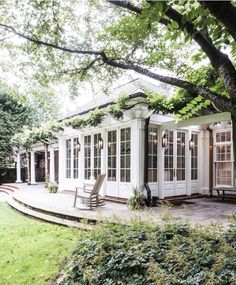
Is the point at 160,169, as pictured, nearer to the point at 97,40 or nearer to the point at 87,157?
the point at 87,157

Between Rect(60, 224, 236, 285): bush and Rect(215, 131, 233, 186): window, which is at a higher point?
Rect(215, 131, 233, 186): window

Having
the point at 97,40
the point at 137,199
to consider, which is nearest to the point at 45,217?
the point at 137,199

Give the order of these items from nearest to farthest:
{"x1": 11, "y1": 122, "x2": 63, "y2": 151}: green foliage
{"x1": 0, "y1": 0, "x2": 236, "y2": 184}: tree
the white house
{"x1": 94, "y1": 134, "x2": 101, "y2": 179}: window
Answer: {"x1": 0, "y1": 0, "x2": 236, "y2": 184}: tree, the white house, {"x1": 94, "y1": 134, "x2": 101, "y2": 179}: window, {"x1": 11, "y1": 122, "x2": 63, "y2": 151}: green foliage

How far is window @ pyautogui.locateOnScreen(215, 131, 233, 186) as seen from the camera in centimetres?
1074

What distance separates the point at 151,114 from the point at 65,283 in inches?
245

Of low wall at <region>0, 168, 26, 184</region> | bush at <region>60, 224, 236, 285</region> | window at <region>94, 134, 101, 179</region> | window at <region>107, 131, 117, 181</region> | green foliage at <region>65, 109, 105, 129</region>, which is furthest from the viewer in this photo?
low wall at <region>0, 168, 26, 184</region>

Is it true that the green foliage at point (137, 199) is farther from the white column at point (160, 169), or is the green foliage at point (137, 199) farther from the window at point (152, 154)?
the white column at point (160, 169)

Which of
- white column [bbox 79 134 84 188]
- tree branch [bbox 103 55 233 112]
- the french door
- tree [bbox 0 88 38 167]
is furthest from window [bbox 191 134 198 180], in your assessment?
tree [bbox 0 88 38 167]

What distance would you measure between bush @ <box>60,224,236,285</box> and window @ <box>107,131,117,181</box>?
630 cm

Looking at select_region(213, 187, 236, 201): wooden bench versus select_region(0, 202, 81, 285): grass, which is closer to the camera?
select_region(0, 202, 81, 285): grass

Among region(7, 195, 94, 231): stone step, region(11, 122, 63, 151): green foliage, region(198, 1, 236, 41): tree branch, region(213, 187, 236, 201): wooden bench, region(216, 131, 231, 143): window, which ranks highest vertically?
region(198, 1, 236, 41): tree branch

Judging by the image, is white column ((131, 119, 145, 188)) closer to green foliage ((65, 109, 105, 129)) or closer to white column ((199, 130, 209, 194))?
green foliage ((65, 109, 105, 129))

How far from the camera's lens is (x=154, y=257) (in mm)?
3223

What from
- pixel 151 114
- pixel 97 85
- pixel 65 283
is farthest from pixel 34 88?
pixel 65 283
